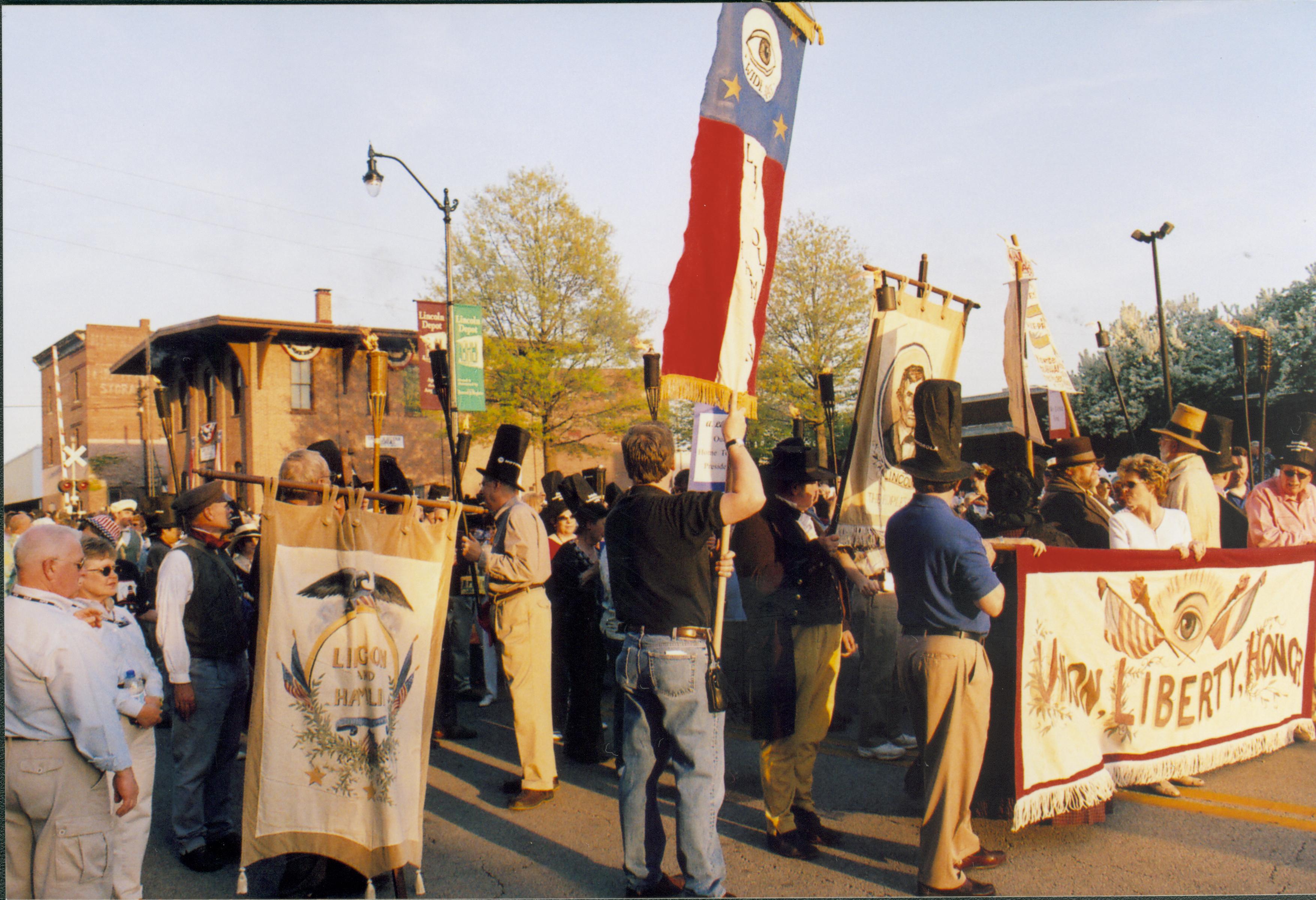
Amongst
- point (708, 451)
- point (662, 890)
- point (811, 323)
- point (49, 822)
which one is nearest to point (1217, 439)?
point (708, 451)

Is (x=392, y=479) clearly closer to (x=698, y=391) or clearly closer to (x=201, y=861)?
(x=201, y=861)

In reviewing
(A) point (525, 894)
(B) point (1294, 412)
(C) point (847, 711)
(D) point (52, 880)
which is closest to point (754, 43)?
(A) point (525, 894)

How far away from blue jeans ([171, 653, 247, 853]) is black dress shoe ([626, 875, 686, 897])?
233 centimetres

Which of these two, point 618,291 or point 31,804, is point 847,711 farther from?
point 618,291

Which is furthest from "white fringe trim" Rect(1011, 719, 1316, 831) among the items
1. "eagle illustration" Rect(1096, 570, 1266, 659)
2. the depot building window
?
the depot building window

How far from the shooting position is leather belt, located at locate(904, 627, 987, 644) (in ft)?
12.9

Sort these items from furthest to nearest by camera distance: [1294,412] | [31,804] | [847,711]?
[1294,412]
[847,711]
[31,804]

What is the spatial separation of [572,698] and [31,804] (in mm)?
3746

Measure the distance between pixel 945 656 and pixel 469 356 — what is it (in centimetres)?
1236

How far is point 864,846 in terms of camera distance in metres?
4.54

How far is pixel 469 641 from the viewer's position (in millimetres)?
8891

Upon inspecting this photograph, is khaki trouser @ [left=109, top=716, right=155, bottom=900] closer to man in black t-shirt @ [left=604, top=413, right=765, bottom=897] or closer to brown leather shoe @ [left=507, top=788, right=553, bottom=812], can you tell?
brown leather shoe @ [left=507, top=788, right=553, bottom=812]

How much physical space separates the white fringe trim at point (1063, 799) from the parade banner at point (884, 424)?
1708 mm

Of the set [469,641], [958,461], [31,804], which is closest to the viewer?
[31,804]
